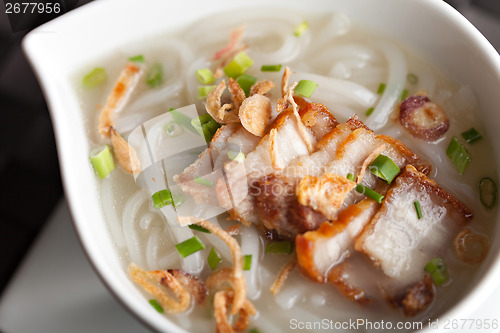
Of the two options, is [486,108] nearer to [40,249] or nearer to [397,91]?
[397,91]

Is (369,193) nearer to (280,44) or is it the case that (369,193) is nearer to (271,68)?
(271,68)

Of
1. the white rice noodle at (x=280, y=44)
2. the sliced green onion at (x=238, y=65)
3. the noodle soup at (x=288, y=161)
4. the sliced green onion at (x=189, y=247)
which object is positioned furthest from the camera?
the white rice noodle at (x=280, y=44)

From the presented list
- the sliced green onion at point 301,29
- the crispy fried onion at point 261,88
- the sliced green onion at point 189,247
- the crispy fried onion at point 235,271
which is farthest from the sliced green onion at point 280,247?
the sliced green onion at point 301,29

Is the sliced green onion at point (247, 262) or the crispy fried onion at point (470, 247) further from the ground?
the crispy fried onion at point (470, 247)

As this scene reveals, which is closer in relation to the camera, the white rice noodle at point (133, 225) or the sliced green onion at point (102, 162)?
the white rice noodle at point (133, 225)

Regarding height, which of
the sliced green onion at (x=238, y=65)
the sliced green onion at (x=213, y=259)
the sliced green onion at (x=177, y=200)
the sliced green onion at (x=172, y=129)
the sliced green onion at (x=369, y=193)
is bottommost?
the sliced green onion at (x=213, y=259)

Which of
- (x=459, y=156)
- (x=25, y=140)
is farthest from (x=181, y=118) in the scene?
(x=25, y=140)

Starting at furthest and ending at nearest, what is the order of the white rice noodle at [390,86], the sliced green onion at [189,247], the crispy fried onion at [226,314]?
1. the white rice noodle at [390,86]
2. the sliced green onion at [189,247]
3. the crispy fried onion at [226,314]

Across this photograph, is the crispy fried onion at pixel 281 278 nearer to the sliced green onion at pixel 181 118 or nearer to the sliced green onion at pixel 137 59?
the sliced green onion at pixel 181 118

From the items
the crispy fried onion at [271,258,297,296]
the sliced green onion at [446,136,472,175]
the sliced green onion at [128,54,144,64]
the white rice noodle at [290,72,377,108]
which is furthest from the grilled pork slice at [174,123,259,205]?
the sliced green onion at [446,136,472,175]
